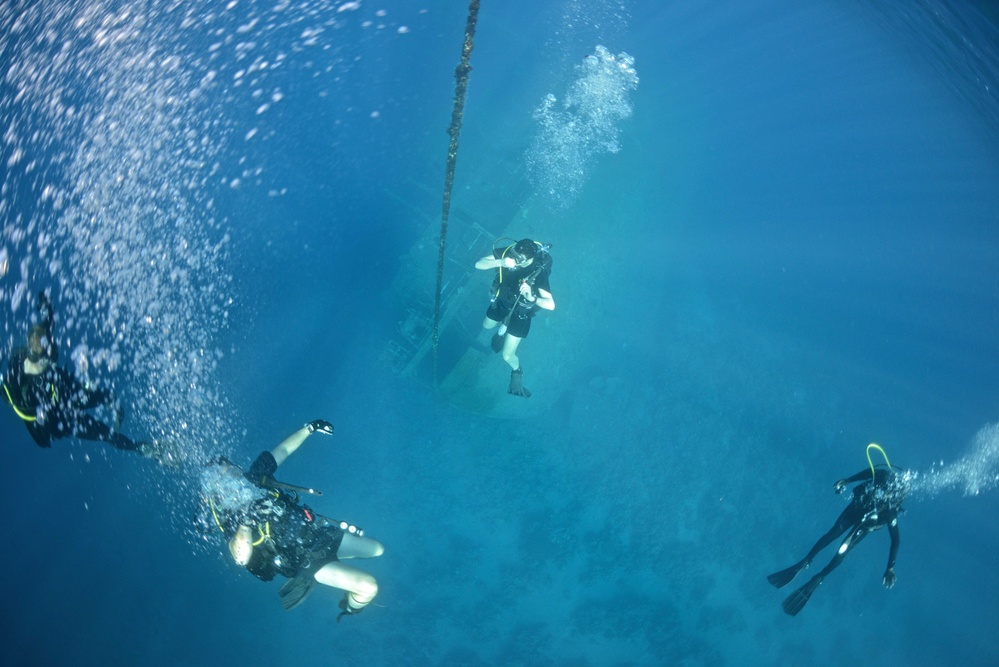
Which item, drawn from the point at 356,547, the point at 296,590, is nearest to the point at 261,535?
the point at 296,590

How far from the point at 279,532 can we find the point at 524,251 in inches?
150

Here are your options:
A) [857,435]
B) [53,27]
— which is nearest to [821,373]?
[857,435]

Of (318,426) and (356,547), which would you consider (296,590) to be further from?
(318,426)

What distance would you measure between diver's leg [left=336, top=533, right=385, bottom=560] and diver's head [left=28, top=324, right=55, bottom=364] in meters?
3.73

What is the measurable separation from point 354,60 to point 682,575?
11.8 m

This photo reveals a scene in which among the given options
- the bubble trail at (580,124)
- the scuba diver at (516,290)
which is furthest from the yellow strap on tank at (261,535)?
the bubble trail at (580,124)

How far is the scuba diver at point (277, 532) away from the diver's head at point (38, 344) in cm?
212

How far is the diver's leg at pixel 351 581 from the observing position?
4750 millimetres

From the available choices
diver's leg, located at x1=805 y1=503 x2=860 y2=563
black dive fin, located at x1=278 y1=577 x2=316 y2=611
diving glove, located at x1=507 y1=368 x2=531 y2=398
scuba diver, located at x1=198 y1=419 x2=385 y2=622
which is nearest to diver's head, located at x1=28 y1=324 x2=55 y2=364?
scuba diver, located at x1=198 y1=419 x2=385 y2=622

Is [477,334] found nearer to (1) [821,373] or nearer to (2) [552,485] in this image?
(2) [552,485]

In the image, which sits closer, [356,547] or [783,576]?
[356,547]

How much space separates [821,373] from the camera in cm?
941

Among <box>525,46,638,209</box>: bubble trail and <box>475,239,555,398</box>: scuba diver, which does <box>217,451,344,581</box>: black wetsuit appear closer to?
<box>475,239,555,398</box>: scuba diver

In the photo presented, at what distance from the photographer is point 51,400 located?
483 centimetres
